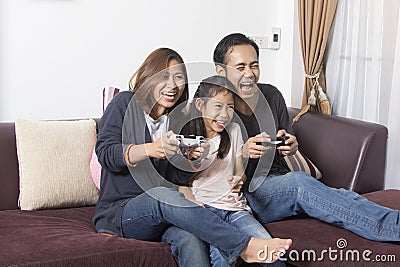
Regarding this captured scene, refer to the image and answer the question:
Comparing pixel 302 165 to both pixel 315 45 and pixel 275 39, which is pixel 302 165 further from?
pixel 275 39

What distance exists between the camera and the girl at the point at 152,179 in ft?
6.71

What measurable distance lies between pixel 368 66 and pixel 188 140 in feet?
4.27

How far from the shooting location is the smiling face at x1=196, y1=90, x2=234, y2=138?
7.43 feet

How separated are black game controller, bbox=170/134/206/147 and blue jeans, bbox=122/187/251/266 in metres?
0.17

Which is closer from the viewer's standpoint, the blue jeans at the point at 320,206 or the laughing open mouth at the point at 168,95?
the blue jeans at the point at 320,206

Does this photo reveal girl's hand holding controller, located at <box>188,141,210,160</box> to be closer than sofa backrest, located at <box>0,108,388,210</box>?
Yes

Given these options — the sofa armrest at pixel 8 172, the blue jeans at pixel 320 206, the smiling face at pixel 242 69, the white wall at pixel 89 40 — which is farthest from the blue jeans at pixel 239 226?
the white wall at pixel 89 40

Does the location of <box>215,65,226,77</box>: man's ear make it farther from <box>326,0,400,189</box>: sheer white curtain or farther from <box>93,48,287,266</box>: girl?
<box>326,0,400,189</box>: sheer white curtain

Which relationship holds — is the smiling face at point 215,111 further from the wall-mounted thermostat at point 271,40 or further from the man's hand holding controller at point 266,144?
the wall-mounted thermostat at point 271,40

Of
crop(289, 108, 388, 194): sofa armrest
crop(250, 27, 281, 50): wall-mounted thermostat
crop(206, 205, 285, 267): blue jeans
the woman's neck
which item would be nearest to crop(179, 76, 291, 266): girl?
crop(206, 205, 285, 267): blue jeans

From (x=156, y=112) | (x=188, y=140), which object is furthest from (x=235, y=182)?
(x=156, y=112)

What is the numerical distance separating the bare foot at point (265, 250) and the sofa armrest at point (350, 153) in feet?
2.70

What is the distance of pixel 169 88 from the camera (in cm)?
225

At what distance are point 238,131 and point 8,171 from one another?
3.29ft
